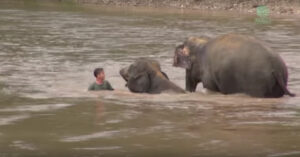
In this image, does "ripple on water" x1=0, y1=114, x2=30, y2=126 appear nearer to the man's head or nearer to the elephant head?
the man's head

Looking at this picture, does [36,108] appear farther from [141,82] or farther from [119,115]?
[141,82]

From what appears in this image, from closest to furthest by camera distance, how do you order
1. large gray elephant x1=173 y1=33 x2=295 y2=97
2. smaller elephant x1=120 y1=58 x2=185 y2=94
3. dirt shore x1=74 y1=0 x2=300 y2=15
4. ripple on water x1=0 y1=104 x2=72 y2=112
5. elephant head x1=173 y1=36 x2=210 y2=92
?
ripple on water x1=0 y1=104 x2=72 y2=112, large gray elephant x1=173 y1=33 x2=295 y2=97, smaller elephant x1=120 y1=58 x2=185 y2=94, elephant head x1=173 y1=36 x2=210 y2=92, dirt shore x1=74 y1=0 x2=300 y2=15

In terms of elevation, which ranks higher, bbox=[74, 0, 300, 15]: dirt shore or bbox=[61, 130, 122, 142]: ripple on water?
bbox=[61, 130, 122, 142]: ripple on water

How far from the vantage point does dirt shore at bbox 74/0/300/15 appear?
60.2 metres

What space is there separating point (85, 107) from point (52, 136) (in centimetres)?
330

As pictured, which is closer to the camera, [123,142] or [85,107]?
[123,142]

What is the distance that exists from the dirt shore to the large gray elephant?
1673 inches

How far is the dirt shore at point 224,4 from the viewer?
6025 centimetres

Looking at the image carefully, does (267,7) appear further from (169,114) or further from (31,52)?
(169,114)

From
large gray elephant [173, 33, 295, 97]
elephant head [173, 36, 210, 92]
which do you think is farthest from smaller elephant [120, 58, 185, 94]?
large gray elephant [173, 33, 295, 97]

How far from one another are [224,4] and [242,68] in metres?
51.7

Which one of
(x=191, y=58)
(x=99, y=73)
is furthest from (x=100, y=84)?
(x=191, y=58)

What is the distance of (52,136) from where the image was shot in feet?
35.6

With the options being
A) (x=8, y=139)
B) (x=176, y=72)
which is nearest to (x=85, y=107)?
(x=8, y=139)
